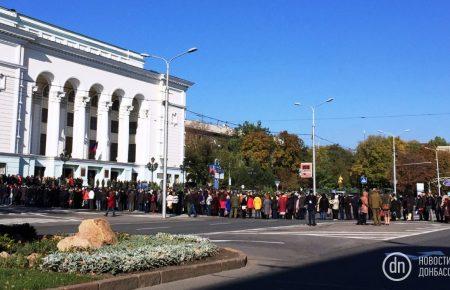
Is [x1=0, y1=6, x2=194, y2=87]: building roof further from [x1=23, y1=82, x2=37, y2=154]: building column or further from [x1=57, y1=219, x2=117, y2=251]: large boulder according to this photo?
[x1=57, y1=219, x2=117, y2=251]: large boulder

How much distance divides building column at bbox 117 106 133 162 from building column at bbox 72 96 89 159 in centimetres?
678

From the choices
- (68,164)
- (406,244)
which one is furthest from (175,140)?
(406,244)

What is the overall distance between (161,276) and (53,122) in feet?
177

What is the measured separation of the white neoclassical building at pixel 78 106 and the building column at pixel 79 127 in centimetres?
12

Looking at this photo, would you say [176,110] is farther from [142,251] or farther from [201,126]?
[142,251]

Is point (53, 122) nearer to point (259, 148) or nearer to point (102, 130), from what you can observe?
point (102, 130)

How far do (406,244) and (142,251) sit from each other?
10.2 metres

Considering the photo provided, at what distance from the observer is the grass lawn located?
7.46 metres

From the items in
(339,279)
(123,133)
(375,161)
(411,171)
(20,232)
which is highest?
(123,133)

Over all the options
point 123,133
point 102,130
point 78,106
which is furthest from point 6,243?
point 123,133

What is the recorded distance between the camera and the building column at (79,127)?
205 ft

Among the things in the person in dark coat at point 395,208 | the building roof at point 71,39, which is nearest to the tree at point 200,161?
the building roof at point 71,39

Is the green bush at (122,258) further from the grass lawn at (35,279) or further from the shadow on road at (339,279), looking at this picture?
the shadow on road at (339,279)

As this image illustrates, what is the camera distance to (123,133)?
6994 cm
